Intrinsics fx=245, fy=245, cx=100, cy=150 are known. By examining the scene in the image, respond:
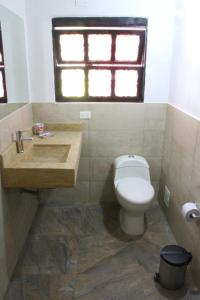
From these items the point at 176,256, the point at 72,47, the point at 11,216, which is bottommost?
the point at 176,256

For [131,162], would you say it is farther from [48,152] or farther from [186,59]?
[186,59]

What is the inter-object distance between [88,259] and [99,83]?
5.54 feet

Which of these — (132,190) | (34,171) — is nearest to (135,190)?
(132,190)

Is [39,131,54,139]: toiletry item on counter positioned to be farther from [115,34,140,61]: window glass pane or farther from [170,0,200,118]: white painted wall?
[170,0,200,118]: white painted wall

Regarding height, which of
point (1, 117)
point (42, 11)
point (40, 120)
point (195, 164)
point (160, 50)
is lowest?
point (195, 164)

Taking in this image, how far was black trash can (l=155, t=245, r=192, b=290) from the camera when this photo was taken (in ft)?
5.61

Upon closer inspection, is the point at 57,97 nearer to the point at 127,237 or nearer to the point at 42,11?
the point at 42,11

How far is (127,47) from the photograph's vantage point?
246cm

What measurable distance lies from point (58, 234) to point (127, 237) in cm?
66

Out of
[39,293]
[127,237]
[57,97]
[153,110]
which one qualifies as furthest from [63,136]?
[39,293]

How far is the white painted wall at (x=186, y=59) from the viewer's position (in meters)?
1.84

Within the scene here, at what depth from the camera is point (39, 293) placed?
5.69 feet

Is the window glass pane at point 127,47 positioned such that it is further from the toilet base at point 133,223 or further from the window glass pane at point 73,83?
the toilet base at point 133,223

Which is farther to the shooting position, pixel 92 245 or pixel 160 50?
pixel 160 50
